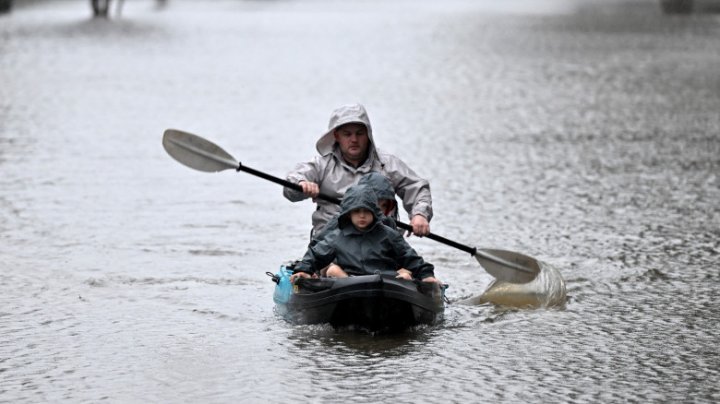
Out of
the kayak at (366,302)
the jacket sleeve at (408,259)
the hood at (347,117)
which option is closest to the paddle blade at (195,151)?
the hood at (347,117)

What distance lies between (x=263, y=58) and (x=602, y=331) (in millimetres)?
20396

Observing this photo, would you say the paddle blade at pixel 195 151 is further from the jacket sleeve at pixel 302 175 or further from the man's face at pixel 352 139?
the man's face at pixel 352 139

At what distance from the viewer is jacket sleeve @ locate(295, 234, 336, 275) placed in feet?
28.3

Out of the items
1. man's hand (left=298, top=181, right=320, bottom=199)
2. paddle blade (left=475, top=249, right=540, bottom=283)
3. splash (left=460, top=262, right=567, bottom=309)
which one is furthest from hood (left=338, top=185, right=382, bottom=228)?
splash (left=460, top=262, right=567, bottom=309)

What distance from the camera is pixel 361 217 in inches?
336

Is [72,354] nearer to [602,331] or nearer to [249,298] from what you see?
[249,298]

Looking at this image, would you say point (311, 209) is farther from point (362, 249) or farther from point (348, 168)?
point (362, 249)

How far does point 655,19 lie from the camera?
42031 millimetres

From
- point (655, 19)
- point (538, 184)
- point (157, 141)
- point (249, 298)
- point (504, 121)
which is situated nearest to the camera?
point (249, 298)

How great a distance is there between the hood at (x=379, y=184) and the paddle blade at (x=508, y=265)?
40.8 inches

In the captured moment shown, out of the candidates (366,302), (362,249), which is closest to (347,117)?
(362,249)

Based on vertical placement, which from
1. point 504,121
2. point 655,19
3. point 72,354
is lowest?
point 72,354

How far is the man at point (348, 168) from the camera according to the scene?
9117 millimetres

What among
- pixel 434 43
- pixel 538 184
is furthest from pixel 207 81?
pixel 538 184
